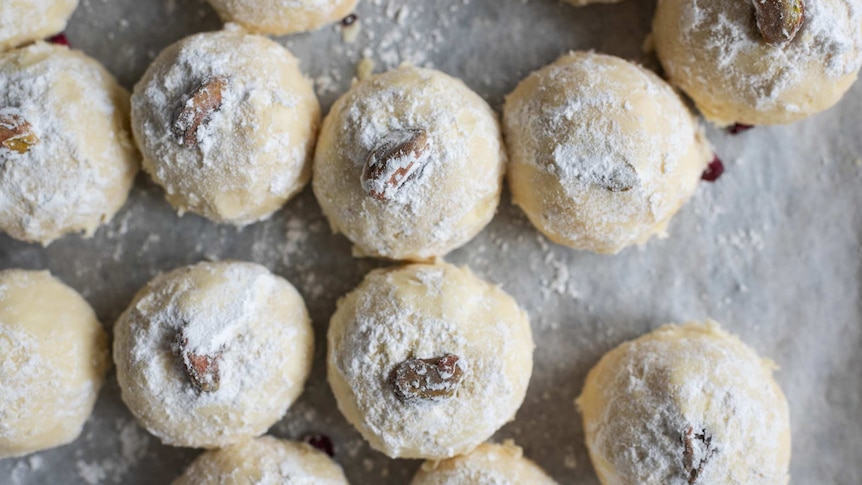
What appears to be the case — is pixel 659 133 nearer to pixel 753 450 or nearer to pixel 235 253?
pixel 753 450

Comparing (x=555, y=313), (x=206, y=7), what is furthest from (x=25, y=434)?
(x=555, y=313)

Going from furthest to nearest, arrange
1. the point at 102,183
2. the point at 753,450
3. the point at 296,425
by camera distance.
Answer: the point at 296,425, the point at 102,183, the point at 753,450

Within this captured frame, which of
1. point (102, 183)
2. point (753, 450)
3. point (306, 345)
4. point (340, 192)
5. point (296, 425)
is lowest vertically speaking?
point (296, 425)

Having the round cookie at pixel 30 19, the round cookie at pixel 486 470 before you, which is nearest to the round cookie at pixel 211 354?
the round cookie at pixel 486 470

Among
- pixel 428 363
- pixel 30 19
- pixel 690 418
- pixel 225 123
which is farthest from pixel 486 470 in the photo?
pixel 30 19

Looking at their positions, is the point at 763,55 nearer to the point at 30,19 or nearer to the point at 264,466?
the point at 264,466

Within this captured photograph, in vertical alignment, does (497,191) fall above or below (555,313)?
above
